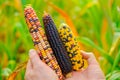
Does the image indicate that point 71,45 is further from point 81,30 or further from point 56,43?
point 81,30

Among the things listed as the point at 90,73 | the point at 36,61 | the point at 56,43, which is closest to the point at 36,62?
the point at 36,61

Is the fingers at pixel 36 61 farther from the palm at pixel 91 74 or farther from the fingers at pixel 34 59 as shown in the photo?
the palm at pixel 91 74

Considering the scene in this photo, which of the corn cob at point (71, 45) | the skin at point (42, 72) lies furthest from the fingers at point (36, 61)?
the corn cob at point (71, 45)

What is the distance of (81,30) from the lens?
326 centimetres

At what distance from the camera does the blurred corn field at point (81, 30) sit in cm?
212

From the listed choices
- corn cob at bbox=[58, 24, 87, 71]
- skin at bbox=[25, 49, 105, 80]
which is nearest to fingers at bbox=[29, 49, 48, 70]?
skin at bbox=[25, 49, 105, 80]

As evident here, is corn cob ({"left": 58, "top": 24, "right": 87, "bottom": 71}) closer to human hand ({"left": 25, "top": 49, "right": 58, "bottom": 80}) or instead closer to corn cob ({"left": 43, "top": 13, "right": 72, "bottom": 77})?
corn cob ({"left": 43, "top": 13, "right": 72, "bottom": 77})

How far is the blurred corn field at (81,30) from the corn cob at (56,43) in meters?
0.09

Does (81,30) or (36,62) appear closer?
(36,62)

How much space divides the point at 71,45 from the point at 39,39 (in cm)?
13

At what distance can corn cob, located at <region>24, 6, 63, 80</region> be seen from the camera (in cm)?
154

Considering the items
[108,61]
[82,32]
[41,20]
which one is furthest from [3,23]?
[41,20]

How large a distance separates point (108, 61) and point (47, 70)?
0.76 m

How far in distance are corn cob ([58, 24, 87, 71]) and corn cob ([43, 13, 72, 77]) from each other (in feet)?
0.07
